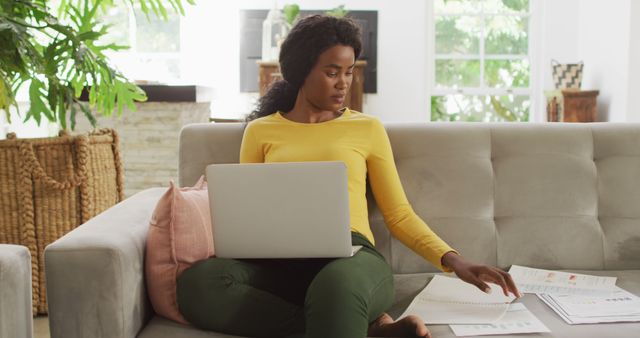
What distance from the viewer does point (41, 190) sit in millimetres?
2693

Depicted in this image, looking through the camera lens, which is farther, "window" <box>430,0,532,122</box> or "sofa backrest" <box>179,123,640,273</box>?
"window" <box>430,0,532,122</box>

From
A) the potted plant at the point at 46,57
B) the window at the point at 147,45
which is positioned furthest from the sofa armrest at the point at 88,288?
the window at the point at 147,45

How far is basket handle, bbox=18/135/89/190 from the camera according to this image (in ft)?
8.59

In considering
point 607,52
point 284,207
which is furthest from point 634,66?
point 284,207

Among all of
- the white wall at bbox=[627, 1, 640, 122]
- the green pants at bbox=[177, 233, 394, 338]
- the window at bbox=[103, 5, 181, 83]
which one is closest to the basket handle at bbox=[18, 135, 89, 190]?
the green pants at bbox=[177, 233, 394, 338]

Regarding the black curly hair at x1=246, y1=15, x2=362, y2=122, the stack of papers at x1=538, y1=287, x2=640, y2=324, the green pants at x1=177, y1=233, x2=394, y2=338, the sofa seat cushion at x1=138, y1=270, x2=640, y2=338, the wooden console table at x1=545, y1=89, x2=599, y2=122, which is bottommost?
the sofa seat cushion at x1=138, y1=270, x2=640, y2=338

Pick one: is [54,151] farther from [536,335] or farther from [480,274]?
[536,335]

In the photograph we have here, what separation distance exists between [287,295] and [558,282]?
72 cm

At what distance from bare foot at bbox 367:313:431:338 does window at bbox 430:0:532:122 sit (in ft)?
17.7

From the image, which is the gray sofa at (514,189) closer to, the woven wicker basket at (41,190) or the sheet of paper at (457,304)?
the sheet of paper at (457,304)

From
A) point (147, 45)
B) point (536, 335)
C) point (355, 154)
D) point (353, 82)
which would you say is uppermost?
point (147, 45)

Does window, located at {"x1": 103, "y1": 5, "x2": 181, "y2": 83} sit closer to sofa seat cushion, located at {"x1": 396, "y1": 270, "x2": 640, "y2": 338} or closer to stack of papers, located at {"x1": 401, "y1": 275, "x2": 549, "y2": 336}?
sofa seat cushion, located at {"x1": 396, "y1": 270, "x2": 640, "y2": 338}

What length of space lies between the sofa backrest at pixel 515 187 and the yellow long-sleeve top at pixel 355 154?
0.11 meters

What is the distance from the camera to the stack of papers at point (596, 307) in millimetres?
1561
